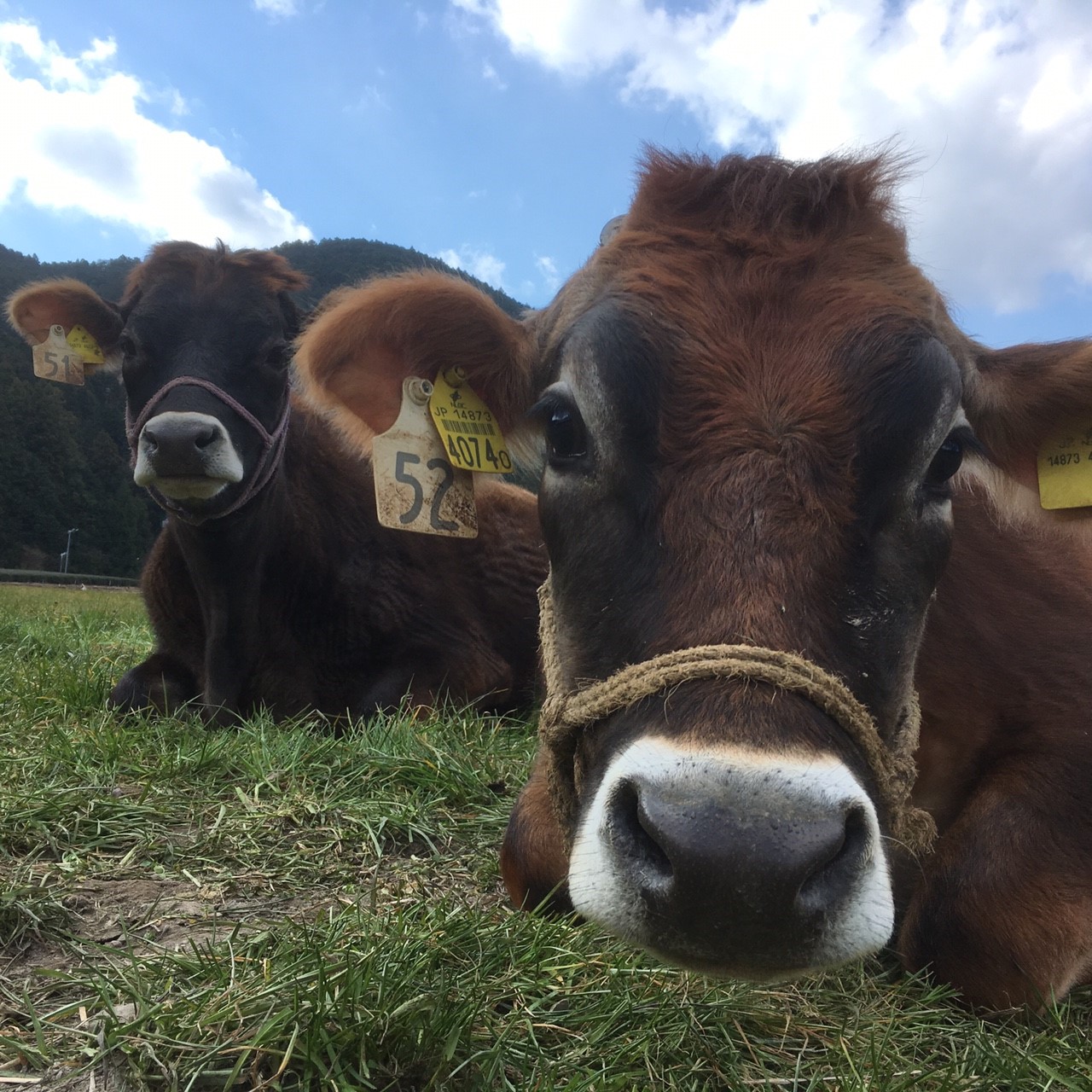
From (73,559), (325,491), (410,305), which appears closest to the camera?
(410,305)

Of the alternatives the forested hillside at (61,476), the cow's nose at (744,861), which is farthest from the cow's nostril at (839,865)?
the forested hillside at (61,476)

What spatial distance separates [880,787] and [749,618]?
1.52 ft

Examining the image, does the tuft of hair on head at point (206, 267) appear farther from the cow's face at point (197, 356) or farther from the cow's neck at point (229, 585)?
the cow's neck at point (229, 585)

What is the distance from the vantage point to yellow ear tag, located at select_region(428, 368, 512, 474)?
120 inches

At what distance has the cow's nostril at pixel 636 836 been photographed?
152 cm

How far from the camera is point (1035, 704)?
2666 millimetres

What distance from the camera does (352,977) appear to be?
5.54ft

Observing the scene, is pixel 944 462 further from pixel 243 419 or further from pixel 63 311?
pixel 63 311

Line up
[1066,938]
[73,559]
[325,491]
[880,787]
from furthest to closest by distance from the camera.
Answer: [73,559]
[325,491]
[1066,938]
[880,787]

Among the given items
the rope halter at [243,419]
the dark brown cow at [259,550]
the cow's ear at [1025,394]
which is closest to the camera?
the cow's ear at [1025,394]

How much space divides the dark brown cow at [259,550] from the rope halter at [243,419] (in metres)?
0.01

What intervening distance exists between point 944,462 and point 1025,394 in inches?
30.1

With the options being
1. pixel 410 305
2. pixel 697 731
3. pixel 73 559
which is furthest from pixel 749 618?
pixel 73 559

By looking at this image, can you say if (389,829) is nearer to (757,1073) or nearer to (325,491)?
(757,1073)
